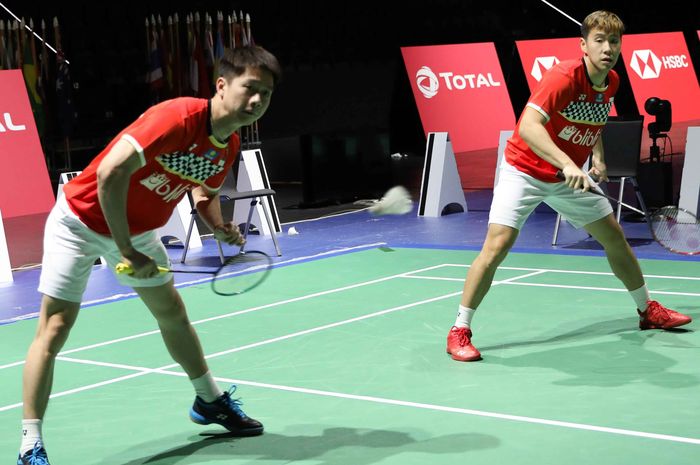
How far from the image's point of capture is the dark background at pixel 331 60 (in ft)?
43.7

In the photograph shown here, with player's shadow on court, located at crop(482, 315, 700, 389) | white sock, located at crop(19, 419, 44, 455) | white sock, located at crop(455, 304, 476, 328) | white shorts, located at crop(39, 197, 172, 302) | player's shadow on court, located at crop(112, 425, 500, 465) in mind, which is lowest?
player's shadow on court, located at crop(482, 315, 700, 389)

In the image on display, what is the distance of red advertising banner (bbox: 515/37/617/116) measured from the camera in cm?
1526

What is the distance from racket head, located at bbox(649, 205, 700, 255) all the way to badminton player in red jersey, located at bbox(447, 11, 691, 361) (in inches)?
12.7

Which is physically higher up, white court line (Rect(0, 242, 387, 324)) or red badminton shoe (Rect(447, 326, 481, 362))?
red badminton shoe (Rect(447, 326, 481, 362))

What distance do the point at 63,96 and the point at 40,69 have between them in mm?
859

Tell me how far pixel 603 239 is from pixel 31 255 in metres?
6.16

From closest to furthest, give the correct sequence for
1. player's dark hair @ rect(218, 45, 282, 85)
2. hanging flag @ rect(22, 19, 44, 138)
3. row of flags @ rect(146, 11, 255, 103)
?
1. player's dark hair @ rect(218, 45, 282, 85)
2. hanging flag @ rect(22, 19, 44, 138)
3. row of flags @ rect(146, 11, 255, 103)

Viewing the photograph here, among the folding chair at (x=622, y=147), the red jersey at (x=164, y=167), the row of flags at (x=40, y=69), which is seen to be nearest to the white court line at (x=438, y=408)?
the red jersey at (x=164, y=167)

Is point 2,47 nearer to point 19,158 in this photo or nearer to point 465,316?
point 19,158

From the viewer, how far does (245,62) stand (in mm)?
3846

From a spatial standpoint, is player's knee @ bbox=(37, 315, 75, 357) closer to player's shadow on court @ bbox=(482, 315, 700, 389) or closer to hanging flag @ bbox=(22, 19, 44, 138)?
player's shadow on court @ bbox=(482, 315, 700, 389)

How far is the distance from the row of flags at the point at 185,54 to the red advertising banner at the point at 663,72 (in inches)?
250

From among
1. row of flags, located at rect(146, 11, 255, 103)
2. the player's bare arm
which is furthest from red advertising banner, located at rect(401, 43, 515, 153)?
the player's bare arm

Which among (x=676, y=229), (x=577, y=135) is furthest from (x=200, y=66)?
(x=577, y=135)
